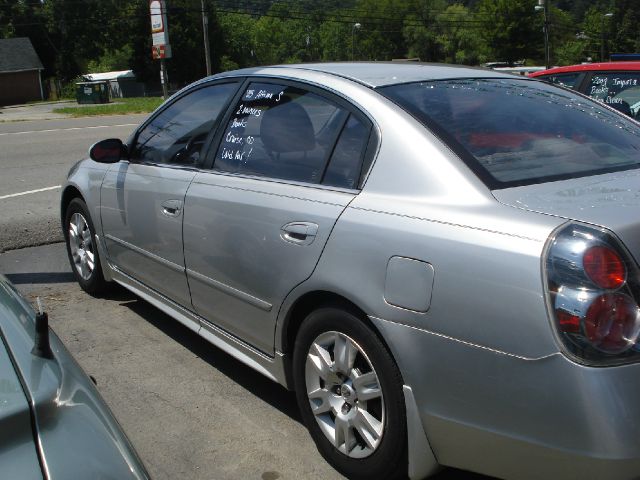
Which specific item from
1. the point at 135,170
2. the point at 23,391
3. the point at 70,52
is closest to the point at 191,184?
the point at 135,170

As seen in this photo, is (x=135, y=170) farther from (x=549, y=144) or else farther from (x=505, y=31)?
(x=505, y=31)

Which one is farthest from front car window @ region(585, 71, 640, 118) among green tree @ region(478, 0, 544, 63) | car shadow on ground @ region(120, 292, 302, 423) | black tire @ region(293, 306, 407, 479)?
green tree @ region(478, 0, 544, 63)

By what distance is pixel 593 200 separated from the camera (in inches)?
92.8

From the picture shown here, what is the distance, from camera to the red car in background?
6734 millimetres

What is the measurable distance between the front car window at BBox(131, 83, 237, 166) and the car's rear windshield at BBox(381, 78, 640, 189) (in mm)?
1222

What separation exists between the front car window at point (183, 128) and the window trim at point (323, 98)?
9 cm

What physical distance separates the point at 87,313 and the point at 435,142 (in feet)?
10.6

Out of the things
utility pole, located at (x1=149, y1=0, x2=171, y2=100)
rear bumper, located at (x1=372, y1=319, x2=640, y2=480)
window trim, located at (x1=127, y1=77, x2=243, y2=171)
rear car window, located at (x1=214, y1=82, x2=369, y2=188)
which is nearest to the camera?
rear bumper, located at (x1=372, y1=319, x2=640, y2=480)

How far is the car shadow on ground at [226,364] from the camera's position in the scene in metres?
3.67

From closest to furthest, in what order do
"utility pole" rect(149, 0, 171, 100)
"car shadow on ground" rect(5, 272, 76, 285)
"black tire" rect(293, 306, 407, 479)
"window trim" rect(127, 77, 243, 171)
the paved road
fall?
"black tire" rect(293, 306, 407, 479) < "window trim" rect(127, 77, 243, 171) < "car shadow on ground" rect(5, 272, 76, 285) < the paved road < "utility pole" rect(149, 0, 171, 100)

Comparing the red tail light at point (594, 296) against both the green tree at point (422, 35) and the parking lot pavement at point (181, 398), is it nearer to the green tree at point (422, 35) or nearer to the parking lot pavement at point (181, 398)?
the parking lot pavement at point (181, 398)

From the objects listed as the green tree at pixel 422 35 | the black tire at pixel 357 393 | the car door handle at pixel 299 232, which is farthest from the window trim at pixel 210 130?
the green tree at pixel 422 35

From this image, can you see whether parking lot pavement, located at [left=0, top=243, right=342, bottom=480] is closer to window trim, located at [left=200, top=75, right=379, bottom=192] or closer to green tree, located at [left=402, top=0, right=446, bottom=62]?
window trim, located at [left=200, top=75, right=379, bottom=192]

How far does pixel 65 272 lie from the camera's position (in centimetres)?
602
